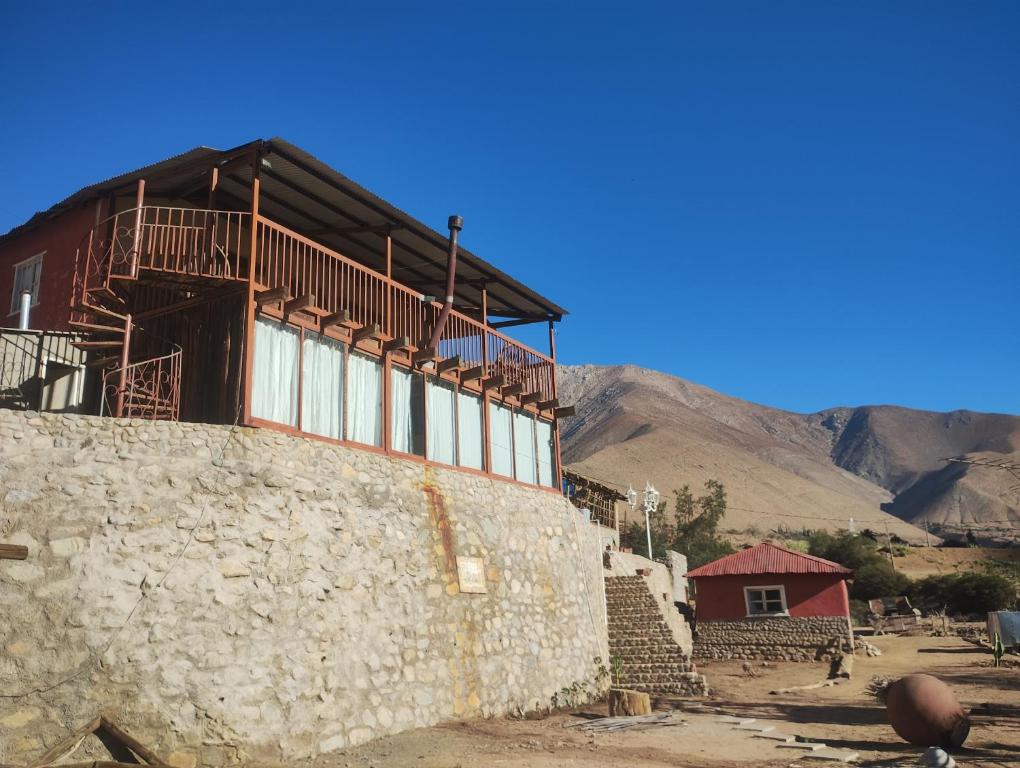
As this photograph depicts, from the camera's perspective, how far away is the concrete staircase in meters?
19.3

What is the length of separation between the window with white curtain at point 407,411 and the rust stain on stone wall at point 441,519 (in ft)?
2.39

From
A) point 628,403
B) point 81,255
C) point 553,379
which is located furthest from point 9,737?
point 628,403

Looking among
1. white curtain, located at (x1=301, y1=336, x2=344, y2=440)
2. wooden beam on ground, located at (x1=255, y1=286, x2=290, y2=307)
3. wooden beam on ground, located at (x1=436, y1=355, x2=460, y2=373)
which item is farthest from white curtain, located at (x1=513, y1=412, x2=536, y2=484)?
wooden beam on ground, located at (x1=255, y1=286, x2=290, y2=307)

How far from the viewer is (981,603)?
4272 centimetres

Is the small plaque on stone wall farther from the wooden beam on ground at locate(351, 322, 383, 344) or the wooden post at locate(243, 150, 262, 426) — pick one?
the wooden post at locate(243, 150, 262, 426)

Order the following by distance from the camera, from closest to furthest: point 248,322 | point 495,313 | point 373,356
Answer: point 248,322 < point 373,356 < point 495,313

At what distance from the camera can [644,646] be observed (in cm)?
2005

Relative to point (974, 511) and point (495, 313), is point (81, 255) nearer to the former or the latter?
point (495, 313)

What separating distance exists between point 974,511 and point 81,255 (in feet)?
396

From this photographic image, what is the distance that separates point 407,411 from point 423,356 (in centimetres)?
113

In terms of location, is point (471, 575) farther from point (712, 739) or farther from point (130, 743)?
point (130, 743)

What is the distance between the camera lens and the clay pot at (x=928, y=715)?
11.7 m

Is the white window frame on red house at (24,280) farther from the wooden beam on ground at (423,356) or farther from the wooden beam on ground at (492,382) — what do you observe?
the wooden beam on ground at (492,382)

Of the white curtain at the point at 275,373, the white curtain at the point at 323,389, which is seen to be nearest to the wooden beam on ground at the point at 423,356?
the white curtain at the point at 323,389
